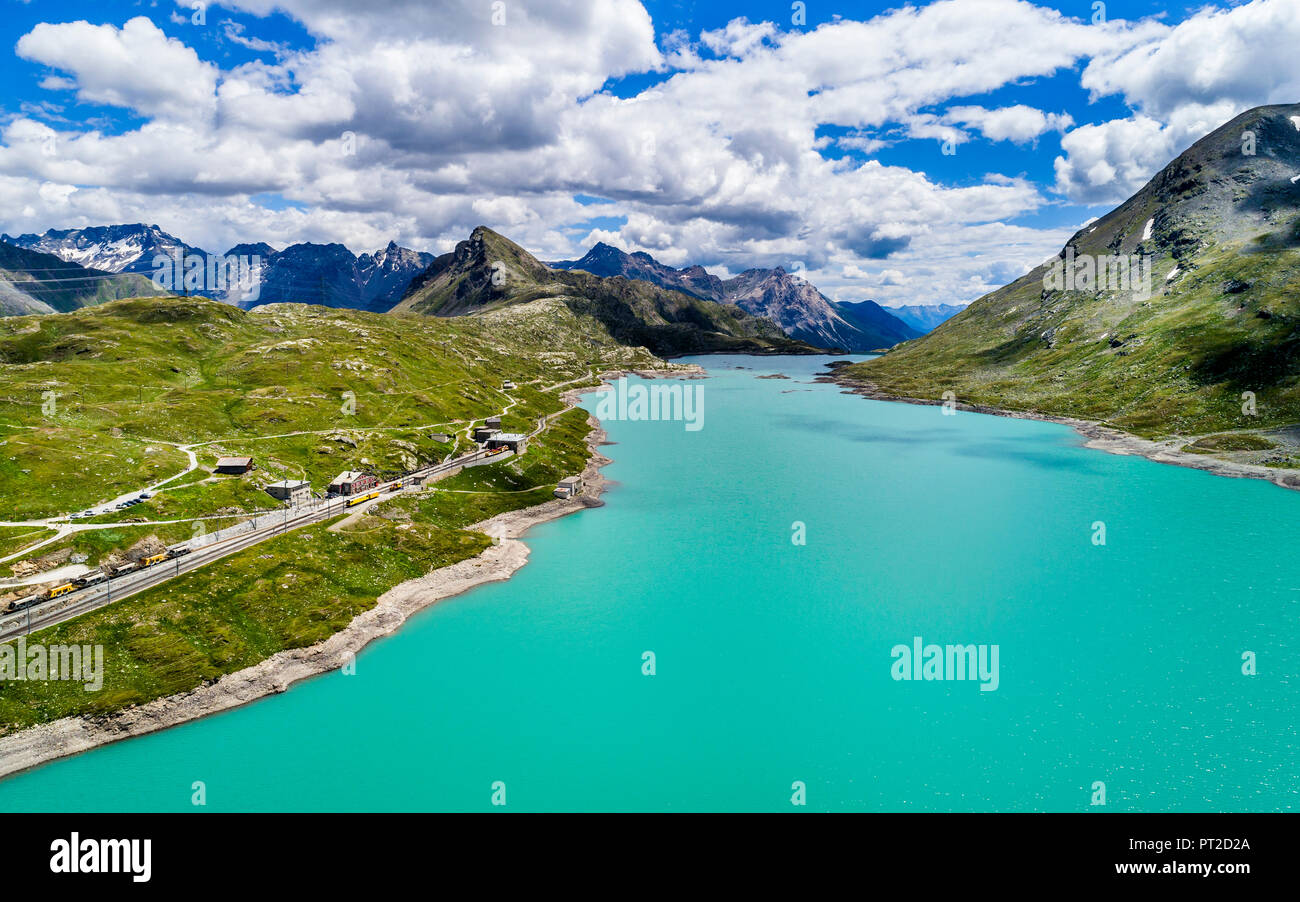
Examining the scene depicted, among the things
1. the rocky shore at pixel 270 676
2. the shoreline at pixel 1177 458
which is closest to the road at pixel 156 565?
the rocky shore at pixel 270 676

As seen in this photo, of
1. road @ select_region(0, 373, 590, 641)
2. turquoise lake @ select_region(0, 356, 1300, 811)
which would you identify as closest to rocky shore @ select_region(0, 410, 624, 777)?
turquoise lake @ select_region(0, 356, 1300, 811)

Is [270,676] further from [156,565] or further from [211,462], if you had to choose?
[211,462]

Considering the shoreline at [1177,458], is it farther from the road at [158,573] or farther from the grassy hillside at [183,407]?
the road at [158,573]

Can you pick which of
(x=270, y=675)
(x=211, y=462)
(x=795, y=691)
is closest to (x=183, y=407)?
(x=211, y=462)
